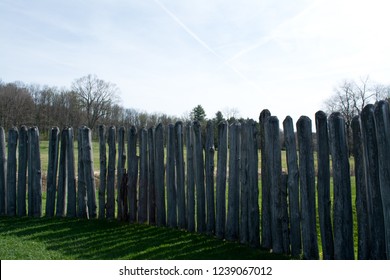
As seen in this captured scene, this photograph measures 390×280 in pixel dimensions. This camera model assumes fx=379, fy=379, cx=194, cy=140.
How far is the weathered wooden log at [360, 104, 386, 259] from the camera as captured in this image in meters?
4.16

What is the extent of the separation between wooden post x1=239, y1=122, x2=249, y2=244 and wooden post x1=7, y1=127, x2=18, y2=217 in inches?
195

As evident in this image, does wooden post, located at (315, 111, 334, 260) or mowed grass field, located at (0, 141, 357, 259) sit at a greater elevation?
wooden post, located at (315, 111, 334, 260)

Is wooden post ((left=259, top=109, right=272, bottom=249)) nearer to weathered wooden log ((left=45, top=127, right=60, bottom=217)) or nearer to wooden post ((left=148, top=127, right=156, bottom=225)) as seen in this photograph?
wooden post ((left=148, top=127, right=156, bottom=225))

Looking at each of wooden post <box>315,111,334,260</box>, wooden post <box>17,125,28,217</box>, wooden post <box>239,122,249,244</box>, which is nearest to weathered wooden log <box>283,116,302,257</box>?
wooden post <box>315,111,334,260</box>

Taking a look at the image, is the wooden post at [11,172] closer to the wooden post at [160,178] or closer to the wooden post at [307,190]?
the wooden post at [160,178]

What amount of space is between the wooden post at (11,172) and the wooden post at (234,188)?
4.74 m

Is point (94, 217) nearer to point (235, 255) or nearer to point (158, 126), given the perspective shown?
point (158, 126)

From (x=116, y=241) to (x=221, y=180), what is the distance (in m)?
1.86

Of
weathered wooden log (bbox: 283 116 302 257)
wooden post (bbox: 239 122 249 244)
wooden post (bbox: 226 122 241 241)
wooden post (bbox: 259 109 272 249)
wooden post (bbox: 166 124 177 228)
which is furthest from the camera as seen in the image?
wooden post (bbox: 166 124 177 228)

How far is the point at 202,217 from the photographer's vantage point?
245 inches

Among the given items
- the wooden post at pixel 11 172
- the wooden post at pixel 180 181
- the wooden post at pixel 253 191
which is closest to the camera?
the wooden post at pixel 253 191

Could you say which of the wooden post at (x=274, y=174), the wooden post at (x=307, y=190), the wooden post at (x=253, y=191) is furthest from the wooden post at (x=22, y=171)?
the wooden post at (x=307, y=190)

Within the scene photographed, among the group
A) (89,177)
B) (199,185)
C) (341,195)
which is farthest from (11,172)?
(341,195)

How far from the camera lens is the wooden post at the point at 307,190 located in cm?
481
